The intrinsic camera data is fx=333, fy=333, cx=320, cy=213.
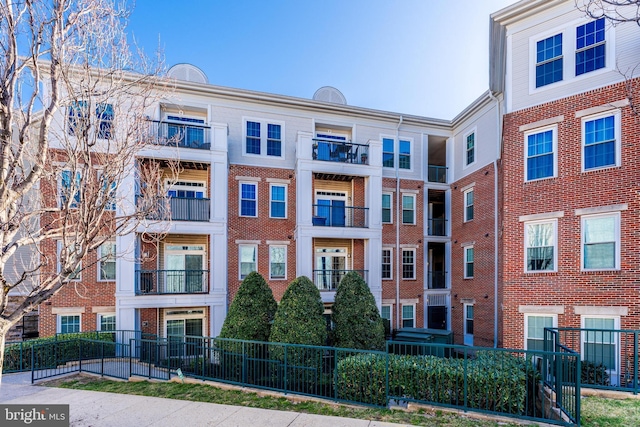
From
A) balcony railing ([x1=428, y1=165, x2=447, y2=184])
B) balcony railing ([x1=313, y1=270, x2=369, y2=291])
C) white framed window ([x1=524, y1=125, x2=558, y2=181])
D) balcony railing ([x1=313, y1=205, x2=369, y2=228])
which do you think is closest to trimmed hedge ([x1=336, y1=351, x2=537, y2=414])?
white framed window ([x1=524, y1=125, x2=558, y2=181])

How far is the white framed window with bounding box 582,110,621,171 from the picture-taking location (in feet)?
31.7

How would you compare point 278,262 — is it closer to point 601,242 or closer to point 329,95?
point 329,95

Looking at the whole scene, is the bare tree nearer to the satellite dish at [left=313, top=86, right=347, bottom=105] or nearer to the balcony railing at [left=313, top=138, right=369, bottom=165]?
the balcony railing at [left=313, top=138, right=369, bottom=165]

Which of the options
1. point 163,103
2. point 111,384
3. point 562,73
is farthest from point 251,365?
point 562,73

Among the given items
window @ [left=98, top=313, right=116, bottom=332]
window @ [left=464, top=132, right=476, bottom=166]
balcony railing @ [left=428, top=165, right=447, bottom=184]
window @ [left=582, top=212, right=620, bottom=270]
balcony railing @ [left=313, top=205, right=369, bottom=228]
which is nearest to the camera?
window @ [left=582, top=212, right=620, bottom=270]

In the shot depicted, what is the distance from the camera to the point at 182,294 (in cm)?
1291

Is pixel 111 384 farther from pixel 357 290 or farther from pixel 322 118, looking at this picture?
pixel 322 118

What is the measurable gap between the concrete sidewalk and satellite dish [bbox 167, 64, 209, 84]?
1319cm

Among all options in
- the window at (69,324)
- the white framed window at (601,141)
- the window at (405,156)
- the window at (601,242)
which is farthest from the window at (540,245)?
the window at (69,324)

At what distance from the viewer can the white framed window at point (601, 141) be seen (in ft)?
31.7

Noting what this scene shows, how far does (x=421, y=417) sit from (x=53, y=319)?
1399 cm

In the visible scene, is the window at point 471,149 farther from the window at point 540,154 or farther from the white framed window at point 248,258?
the white framed window at point 248,258

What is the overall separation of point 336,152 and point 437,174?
21.4 feet

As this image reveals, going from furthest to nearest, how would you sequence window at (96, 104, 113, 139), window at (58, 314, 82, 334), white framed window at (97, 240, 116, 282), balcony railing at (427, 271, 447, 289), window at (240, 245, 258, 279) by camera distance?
balcony railing at (427, 271, 447, 289)
window at (240, 245, 258, 279)
white framed window at (97, 240, 116, 282)
window at (58, 314, 82, 334)
window at (96, 104, 113, 139)
